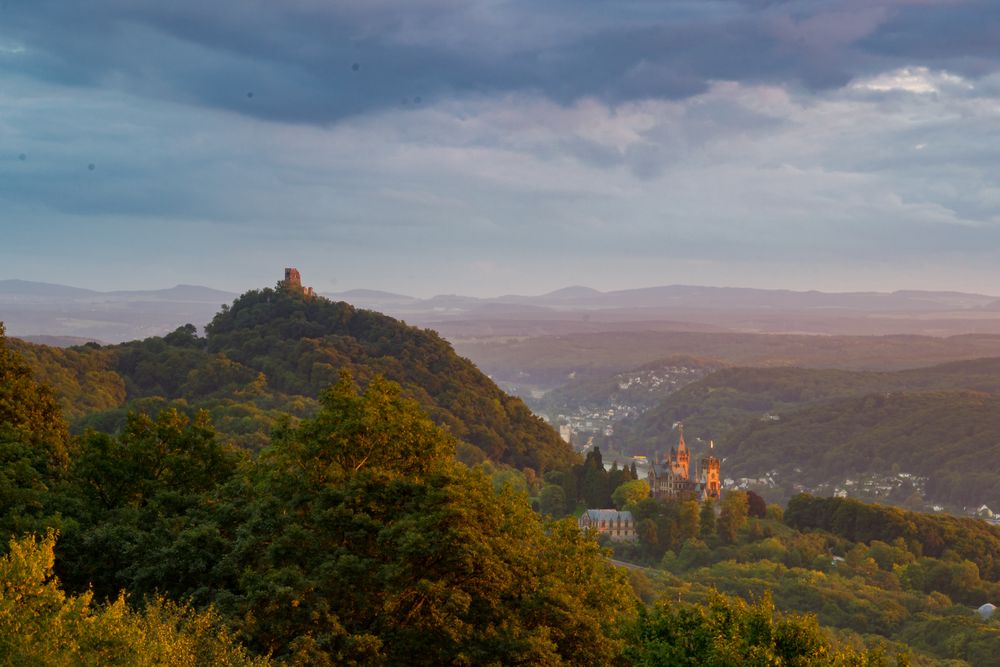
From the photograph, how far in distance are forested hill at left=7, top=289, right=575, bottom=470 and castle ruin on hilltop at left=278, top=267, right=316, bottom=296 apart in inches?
→ 161

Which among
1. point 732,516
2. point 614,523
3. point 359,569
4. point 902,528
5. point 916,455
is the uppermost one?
point 359,569

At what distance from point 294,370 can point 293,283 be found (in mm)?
34103

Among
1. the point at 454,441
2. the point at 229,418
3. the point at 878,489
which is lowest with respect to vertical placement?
the point at 878,489

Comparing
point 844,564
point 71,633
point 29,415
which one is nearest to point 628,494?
point 844,564

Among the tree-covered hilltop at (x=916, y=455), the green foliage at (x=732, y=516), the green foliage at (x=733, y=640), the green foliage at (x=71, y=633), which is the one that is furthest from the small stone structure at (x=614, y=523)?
the tree-covered hilltop at (x=916, y=455)

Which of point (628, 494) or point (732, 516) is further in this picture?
point (628, 494)

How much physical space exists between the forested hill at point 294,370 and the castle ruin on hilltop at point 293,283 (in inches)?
161

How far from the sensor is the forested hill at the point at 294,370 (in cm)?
12038

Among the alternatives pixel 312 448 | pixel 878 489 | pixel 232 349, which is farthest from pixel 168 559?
pixel 878 489

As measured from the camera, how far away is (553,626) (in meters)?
25.0

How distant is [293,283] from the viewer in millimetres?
168750

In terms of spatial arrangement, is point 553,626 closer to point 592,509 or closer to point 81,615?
point 81,615

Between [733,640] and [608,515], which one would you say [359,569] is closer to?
[733,640]

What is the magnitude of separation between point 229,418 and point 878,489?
11146 cm
